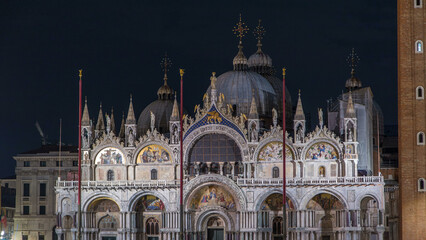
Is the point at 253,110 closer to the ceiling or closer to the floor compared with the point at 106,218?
closer to the ceiling

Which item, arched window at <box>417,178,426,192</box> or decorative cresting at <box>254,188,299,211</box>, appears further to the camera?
decorative cresting at <box>254,188,299,211</box>

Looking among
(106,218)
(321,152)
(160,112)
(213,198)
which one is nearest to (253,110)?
(321,152)

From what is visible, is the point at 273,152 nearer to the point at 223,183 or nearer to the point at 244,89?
the point at 223,183

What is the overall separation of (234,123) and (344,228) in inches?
560

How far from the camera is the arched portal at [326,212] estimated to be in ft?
289

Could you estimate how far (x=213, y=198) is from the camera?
8975 cm

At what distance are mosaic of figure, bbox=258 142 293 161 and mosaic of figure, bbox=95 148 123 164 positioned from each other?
1375 centimetres

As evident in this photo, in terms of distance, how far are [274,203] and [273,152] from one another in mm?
4831

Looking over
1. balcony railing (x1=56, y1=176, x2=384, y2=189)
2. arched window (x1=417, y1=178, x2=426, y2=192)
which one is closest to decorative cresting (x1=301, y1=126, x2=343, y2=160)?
balcony railing (x1=56, y1=176, x2=384, y2=189)

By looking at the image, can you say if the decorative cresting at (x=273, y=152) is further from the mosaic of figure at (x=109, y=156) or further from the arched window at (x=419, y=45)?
the arched window at (x=419, y=45)

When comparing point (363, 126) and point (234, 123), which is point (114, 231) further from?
point (363, 126)

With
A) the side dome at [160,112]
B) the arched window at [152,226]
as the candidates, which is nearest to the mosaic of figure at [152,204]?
the arched window at [152,226]

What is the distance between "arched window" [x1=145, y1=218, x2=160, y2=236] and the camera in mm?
91938

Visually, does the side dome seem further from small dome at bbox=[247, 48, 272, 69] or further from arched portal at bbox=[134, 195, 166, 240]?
arched portal at bbox=[134, 195, 166, 240]
